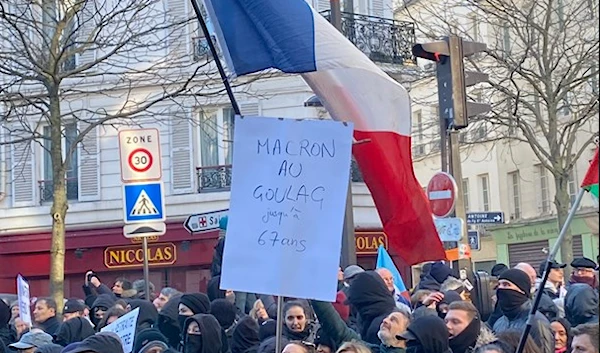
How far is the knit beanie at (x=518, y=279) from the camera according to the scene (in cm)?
866

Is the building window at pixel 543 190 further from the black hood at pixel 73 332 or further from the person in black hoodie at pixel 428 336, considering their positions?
the person in black hoodie at pixel 428 336

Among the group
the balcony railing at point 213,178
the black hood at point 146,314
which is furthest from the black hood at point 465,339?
the balcony railing at point 213,178

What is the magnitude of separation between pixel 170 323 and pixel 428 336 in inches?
122

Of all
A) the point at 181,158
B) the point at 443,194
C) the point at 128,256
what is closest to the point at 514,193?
the point at 181,158

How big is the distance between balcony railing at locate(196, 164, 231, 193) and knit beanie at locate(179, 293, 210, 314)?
51.0ft

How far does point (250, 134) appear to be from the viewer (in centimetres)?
559

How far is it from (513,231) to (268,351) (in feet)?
107

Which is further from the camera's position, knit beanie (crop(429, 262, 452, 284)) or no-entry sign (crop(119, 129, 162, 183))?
knit beanie (crop(429, 262, 452, 284))

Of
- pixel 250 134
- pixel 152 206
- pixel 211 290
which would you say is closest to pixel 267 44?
pixel 250 134

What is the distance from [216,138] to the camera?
2483 centimetres

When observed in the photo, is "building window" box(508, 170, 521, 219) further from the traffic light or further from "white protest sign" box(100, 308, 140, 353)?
"white protest sign" box(100, 308, 140, 353)

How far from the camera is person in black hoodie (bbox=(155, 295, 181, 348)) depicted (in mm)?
9008

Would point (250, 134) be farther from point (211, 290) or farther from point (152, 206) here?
point (211, 290)

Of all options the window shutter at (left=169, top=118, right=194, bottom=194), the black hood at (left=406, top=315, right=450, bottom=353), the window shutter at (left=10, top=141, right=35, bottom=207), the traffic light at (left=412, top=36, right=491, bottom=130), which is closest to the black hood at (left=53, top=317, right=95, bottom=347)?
the black hood at (left=406, top=315, right=450, bottom=353)
